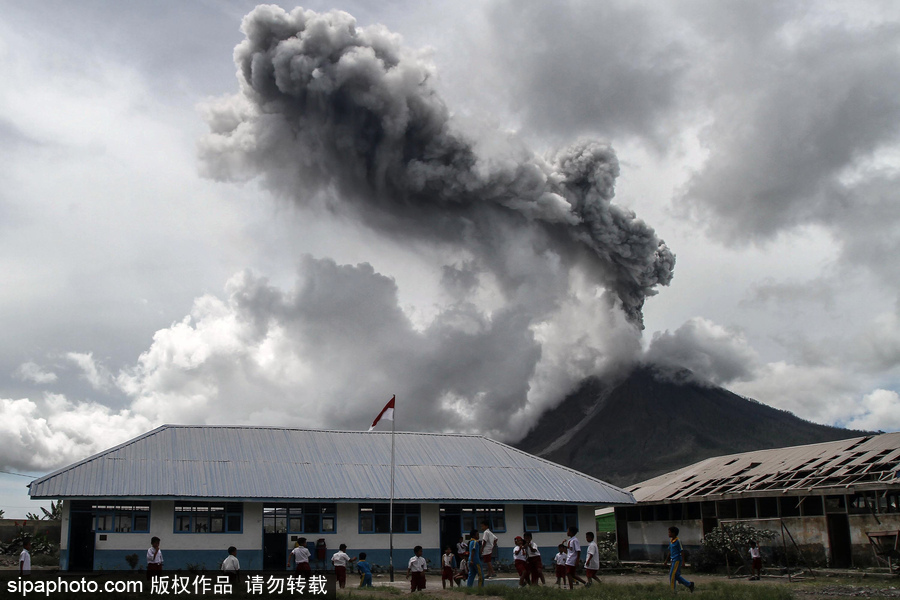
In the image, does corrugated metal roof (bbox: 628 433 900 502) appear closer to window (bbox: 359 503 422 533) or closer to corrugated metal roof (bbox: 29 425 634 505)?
corrugated metal roof (bbox: 29 425 634 505)

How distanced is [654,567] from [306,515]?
44.4 ft

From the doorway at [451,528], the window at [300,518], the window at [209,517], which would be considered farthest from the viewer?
the doorway at [451,528]

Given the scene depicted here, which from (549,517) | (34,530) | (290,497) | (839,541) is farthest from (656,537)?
(34,530)

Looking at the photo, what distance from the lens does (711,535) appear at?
1112 inches

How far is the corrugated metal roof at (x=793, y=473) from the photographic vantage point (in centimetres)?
2669

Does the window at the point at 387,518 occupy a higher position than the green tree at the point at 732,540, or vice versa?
the window at the point at 387,518

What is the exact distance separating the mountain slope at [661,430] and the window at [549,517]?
114 feet

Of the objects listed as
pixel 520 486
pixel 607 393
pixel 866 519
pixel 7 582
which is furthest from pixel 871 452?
pixel 607 393

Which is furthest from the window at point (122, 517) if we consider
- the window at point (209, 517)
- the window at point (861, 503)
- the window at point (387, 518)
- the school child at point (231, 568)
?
the window at point (861, 503)

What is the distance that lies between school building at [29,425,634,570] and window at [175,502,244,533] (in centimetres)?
3

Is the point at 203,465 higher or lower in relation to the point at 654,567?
higher

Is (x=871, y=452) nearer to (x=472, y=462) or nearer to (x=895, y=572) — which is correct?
(x=895, y=572)

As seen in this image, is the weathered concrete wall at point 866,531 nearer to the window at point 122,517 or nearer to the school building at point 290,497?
the school building at point 290,497

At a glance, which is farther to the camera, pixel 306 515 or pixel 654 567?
pixel 654 567
